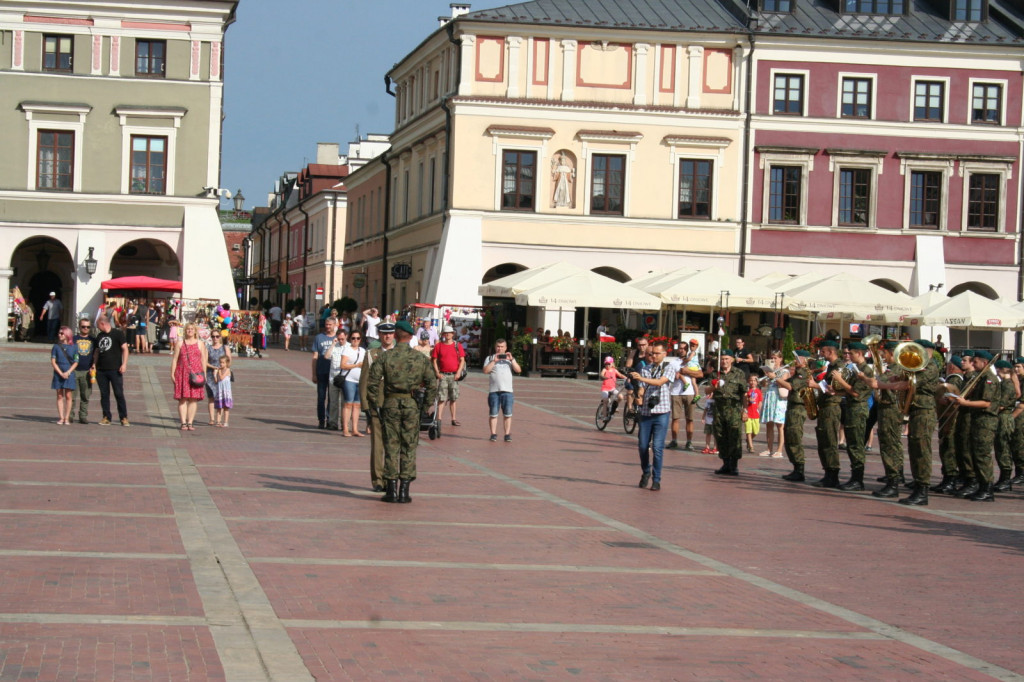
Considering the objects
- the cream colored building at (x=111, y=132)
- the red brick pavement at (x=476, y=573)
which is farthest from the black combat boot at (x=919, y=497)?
the cream colored building at (x=111, y=132)

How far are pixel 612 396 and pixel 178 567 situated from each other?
15292 mm

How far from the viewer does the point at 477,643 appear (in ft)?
23.9

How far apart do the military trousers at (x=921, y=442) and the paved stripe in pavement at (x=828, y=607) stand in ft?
14.3

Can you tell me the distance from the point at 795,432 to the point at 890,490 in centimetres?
166

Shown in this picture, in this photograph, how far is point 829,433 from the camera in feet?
55.0

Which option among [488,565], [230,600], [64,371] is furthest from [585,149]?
[230,600]

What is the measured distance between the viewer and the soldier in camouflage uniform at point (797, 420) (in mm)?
17109

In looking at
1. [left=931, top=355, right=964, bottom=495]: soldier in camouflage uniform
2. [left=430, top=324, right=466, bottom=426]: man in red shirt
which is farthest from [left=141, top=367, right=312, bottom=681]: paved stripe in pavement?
[left=931, top=355, right=964, bottom=495]: soldier in camouflage uniform

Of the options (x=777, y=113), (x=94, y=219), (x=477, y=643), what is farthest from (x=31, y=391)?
(x=777, y=113)

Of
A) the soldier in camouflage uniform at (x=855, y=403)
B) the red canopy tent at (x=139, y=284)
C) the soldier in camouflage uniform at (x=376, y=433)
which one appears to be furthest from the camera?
the red canopy tent at (x=139, y=284)

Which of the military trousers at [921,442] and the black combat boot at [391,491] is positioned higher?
the military trousers at [921,442]

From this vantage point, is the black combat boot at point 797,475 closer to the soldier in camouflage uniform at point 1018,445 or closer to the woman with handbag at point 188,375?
the soldier in camouflage uniform at point 1018,445

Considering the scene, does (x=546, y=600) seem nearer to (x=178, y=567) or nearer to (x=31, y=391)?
(x=178, y=567)

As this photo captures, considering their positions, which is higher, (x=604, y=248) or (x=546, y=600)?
(x=604, y=248)
